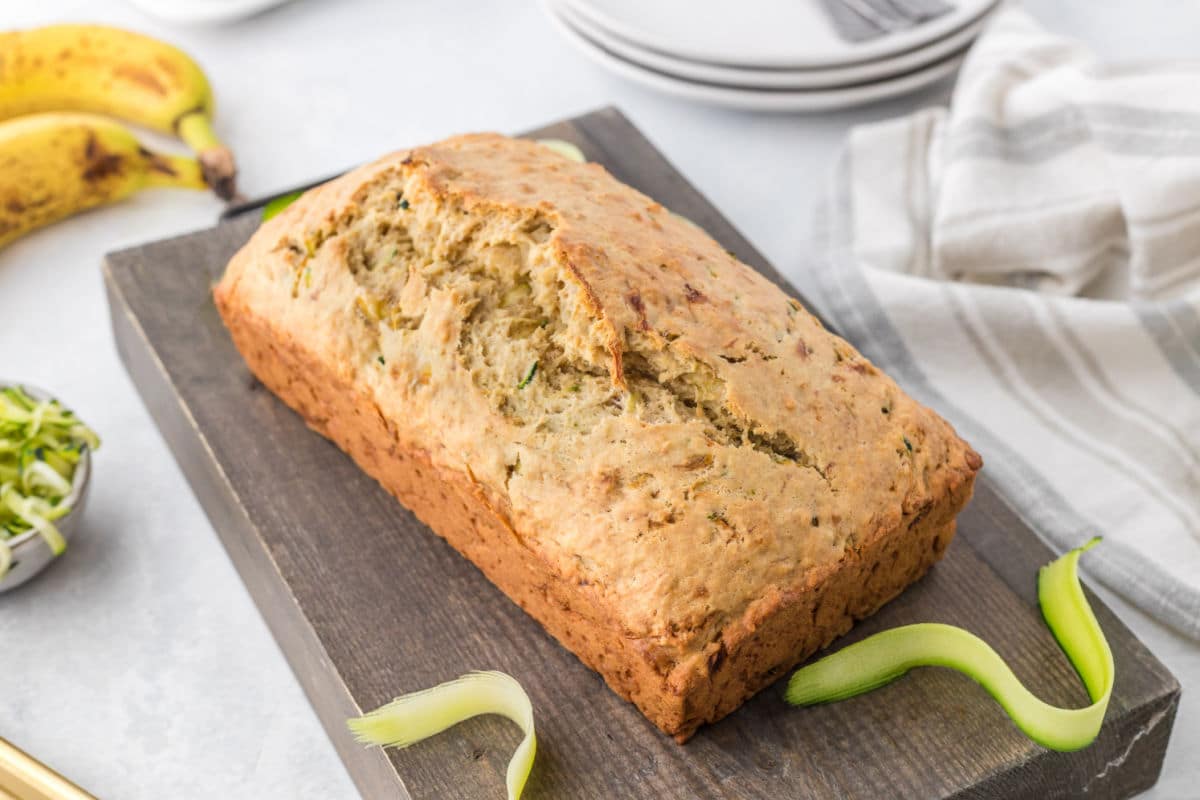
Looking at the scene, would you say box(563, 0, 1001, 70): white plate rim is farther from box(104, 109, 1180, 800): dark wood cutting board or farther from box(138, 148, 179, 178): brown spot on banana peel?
box(104, 109, 1180, 800): dark wood cutting board

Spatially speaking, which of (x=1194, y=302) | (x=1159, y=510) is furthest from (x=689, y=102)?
(x=1159, y=510)

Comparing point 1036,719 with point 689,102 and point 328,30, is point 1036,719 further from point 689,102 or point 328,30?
point 328,30

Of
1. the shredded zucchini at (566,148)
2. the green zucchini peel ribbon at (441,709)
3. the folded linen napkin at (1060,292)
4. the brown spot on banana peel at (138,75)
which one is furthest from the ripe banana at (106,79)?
the green zucchini peel ribbon at (441,709)

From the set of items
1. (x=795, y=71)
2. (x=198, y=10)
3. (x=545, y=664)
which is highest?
(x=795, y=71)

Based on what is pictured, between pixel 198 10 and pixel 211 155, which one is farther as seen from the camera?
pixel 198 10

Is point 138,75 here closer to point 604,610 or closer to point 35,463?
point 35,463

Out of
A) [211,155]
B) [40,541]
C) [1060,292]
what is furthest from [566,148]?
[40,541]
